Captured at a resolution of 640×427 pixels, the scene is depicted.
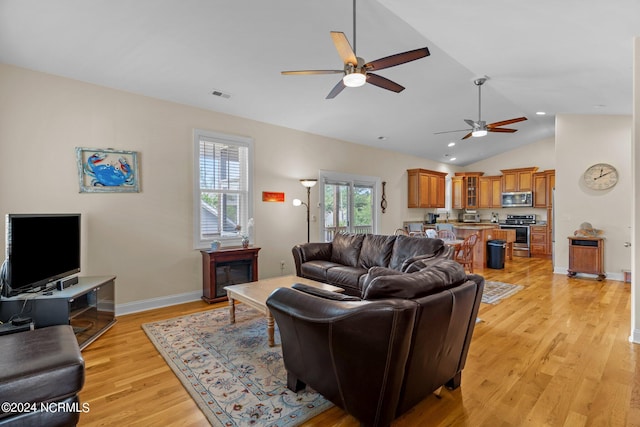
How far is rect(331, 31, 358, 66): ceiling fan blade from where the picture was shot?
234 centimetres

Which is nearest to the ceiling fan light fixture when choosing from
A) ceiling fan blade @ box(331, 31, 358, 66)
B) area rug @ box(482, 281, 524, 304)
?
ceiling fan blade @ box(331, 31, 358, 66)

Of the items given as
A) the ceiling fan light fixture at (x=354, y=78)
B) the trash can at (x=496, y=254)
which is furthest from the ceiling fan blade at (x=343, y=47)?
the trash can at (x=496, y=254)

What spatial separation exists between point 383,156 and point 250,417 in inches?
256

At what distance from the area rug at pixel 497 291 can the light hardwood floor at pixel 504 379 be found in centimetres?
47

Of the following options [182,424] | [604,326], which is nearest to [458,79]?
[604,326]

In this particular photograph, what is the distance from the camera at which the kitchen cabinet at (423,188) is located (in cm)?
810

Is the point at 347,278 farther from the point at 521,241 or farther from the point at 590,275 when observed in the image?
the point at 521,241

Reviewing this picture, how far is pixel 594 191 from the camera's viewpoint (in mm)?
5863

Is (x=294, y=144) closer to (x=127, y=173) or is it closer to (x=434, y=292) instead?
(x=127, y=173)

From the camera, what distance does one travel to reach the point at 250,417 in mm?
1957

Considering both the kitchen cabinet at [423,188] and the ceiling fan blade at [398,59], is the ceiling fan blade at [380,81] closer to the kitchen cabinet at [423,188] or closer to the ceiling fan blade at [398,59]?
the ceiling fan blade at [398,59]

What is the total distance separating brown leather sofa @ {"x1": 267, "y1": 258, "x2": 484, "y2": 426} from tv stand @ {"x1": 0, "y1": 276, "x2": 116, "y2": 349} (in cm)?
215

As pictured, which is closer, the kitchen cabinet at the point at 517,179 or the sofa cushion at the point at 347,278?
the sofa cushion at the point at 347,278

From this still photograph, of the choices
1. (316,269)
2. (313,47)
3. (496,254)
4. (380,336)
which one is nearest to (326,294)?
(380,336)
